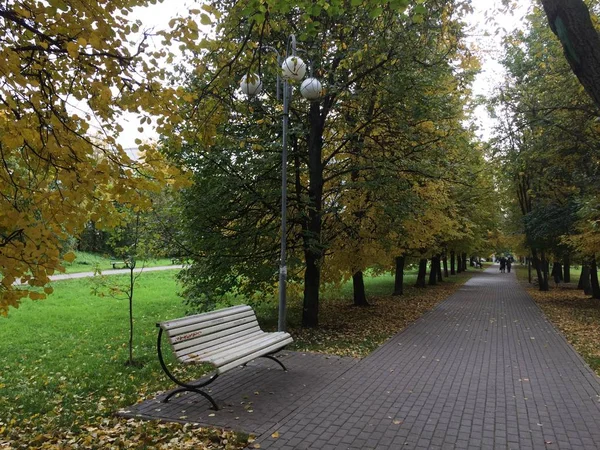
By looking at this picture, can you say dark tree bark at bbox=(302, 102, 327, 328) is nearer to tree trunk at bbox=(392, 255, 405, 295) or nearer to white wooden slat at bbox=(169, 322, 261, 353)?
white wooden slat at bbox=(169, 322, 261, 353)

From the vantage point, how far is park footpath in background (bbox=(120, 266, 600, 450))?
444 cm

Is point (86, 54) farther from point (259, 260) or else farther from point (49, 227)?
point (259, 260)

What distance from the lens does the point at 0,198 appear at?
377 cm

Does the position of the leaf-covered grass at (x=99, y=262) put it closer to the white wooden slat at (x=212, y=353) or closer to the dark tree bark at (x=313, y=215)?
the white wooden slat at (x=212, y=353)

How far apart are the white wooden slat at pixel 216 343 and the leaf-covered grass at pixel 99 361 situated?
82 cm

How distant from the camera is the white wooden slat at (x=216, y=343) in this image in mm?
5288

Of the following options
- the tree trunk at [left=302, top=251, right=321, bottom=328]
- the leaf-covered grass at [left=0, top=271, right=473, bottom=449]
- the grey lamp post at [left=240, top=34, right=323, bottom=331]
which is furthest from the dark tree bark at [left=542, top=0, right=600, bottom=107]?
the tree trunk at [left=302, top=251, right=321, bottom=328]

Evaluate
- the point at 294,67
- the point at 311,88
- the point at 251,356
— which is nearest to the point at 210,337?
the point at 251,356

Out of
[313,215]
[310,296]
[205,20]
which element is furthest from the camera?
[310,296]

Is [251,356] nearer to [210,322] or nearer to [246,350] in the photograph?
[246,350]

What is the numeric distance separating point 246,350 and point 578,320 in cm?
1186

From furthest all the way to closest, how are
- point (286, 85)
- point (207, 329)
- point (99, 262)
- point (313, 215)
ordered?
point (313, 215) < point (99, 262) < point (286, 85) < point (207, 329)

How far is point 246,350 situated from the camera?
5.74m

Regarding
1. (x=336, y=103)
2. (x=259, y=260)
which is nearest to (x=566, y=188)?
(x=336, y=103)
